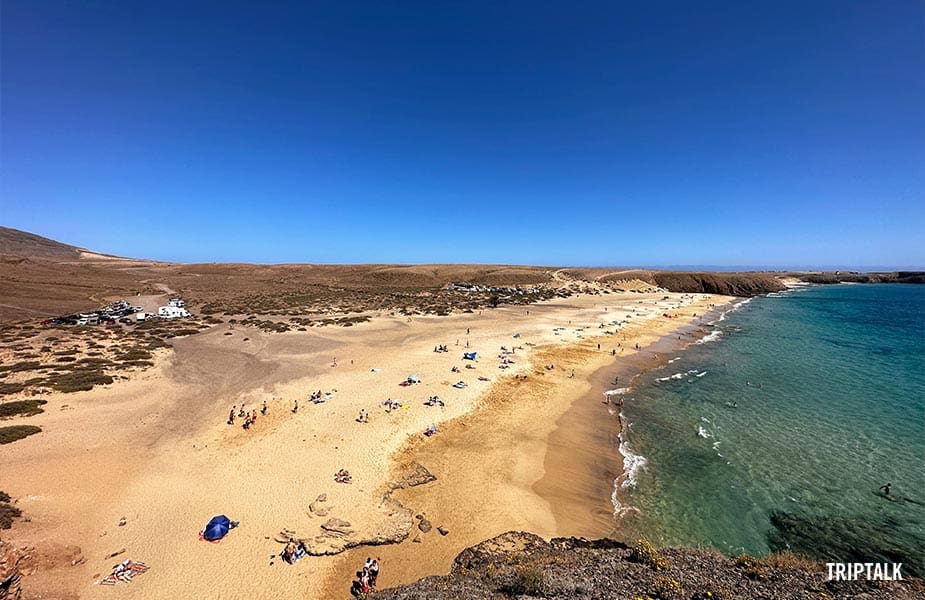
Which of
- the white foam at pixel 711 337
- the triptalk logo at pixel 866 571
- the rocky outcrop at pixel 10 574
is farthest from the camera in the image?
the white foam at pixel 711 337

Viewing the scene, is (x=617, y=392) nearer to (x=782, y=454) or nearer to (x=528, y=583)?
(x=782, y=454)

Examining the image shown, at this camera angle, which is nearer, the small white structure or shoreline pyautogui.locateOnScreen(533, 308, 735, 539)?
shoreline pyautogui.locateOnScreen(533, 308, 735, 539)

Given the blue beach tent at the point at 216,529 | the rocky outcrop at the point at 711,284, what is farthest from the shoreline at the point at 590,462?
the rocky outcrop at the point at 711,284

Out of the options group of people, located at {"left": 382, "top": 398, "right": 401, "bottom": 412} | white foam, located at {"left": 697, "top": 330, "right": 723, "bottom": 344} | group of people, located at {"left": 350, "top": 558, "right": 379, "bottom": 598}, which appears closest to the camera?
group of people, located at {"left": 350, "top": 558, "right": 379, "bottom": 598}

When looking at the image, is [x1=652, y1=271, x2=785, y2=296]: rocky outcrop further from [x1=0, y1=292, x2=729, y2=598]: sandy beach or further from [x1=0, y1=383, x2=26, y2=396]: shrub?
[x1=0, y1=383, x2=26, y2=396]: shrub

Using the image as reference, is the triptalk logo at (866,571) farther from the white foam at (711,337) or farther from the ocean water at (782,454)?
the white foam at (711,337)

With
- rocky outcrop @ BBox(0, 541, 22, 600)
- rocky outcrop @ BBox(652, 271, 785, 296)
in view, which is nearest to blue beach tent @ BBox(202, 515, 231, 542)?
rocky outcrop @ BBox(0, 541, 22, 600)

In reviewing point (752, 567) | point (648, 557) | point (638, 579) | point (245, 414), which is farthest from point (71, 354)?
point (752, 567)
